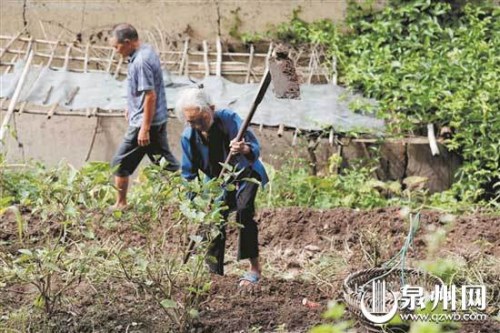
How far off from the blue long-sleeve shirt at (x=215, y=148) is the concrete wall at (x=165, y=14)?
15.3 ft

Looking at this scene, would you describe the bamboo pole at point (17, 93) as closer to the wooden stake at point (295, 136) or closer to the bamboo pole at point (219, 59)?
the bamboo pole at point (219, 59)

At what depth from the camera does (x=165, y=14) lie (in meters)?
→ 10.3

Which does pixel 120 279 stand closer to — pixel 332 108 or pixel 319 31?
pixel 332 108

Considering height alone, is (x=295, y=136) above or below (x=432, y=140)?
below

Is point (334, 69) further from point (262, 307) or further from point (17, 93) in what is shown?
point (262, 307)

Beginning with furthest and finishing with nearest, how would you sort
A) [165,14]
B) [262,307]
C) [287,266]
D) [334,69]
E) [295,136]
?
[165,14] < [334,69] < [295,136] < [287,266] < [262,307]

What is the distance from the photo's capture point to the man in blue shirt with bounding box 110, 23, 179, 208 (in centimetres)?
742

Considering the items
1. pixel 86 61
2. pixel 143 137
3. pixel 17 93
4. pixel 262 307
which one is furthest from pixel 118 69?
pixel 262 307

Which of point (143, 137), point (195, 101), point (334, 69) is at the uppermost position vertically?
point (195, 101)

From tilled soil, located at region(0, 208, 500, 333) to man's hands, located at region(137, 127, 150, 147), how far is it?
755mm

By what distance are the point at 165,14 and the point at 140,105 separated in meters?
2.91

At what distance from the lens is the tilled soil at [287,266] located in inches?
201

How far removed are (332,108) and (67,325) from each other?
4.70m

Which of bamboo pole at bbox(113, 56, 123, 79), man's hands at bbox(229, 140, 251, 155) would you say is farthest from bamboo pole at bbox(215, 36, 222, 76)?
man's hands at bbox(229, 140, 251, 155)
